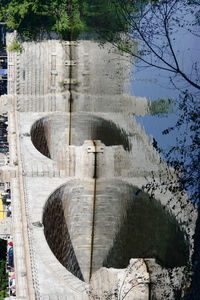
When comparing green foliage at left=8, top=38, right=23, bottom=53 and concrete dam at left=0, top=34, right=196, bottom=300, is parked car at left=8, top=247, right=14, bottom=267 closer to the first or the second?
concrete dam at left=0, top=34, right=196, bottom=300

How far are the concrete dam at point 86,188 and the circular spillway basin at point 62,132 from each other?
0.12 feet

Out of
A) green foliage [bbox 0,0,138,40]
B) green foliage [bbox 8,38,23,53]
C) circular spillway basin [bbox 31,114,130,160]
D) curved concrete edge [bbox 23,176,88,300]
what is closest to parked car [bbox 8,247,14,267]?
curved concrete edge [bbox 23,176,88,300]

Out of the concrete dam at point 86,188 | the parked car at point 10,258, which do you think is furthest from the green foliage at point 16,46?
the parked car at point 10,258

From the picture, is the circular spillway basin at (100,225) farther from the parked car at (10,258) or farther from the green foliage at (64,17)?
the green foliage at (64,17)

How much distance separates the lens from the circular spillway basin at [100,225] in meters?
11.2

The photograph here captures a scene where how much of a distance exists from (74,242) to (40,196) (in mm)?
1893

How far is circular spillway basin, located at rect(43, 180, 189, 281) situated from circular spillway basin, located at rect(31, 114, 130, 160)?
117 inches

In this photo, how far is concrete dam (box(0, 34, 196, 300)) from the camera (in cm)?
929

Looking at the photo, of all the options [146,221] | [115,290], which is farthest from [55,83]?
[115,290]

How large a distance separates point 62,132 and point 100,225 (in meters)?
5.85

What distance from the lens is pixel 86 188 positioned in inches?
553

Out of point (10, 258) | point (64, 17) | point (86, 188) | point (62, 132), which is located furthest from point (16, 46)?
point (10, 258)

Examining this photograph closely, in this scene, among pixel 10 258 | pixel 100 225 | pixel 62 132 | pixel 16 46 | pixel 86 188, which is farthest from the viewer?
pixel 16 46

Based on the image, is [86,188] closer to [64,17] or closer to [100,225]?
[100,225]
